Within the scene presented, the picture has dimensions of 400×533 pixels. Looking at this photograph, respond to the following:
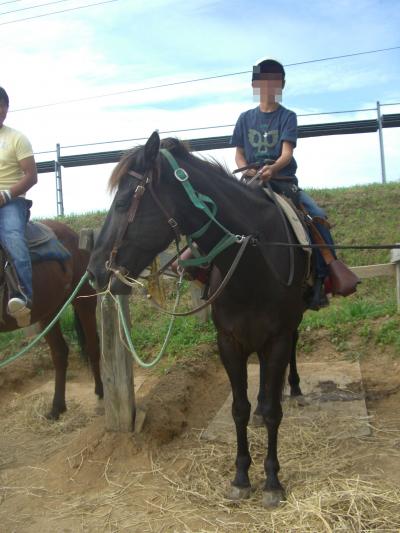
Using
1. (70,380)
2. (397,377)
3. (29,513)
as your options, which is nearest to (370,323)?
(397,377)

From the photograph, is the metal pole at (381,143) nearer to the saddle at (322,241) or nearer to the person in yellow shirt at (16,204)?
the saddle at (322,241)

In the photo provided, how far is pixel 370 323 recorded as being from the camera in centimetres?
639

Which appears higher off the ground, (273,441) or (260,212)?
(260,212)

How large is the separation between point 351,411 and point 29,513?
2.72 meters

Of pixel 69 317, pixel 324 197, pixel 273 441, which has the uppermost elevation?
pixel 324 197

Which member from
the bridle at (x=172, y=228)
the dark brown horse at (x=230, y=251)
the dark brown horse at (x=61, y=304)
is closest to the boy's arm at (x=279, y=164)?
the dark brown horse at (x=230, y=251)

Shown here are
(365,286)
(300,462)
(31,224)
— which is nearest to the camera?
(300,462)

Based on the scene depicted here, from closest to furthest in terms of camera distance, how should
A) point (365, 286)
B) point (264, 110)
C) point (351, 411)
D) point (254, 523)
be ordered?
point (254, 523) < point (264, 110) < point (351, 411) < point (365, 286)

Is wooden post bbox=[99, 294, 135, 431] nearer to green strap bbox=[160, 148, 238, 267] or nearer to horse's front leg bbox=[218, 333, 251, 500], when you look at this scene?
horse's front leg bbox=[218, 333, 251, 500]

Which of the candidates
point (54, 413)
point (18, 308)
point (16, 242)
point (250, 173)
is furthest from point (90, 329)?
point (250, 173)

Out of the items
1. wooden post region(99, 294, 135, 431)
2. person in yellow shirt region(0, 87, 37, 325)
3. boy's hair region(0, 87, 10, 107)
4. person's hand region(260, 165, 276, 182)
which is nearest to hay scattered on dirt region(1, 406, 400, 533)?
wooden post region(99, 294, 135, 431)

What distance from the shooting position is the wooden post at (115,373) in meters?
4.29

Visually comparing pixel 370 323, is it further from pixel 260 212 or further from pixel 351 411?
pixel 260 212

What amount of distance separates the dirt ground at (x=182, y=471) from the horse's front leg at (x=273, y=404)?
0.28ft
